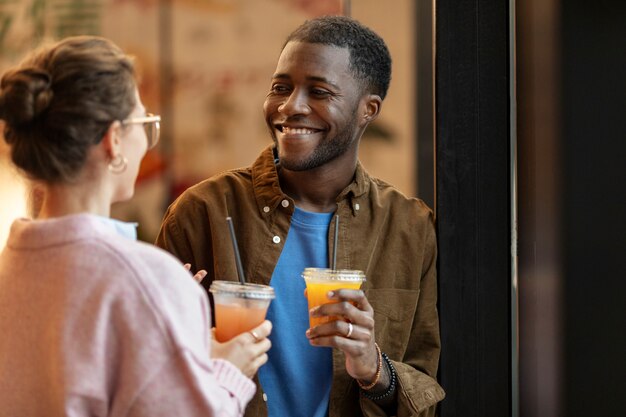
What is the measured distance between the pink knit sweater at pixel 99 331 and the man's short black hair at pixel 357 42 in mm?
1103

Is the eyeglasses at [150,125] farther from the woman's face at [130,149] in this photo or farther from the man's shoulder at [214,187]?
the man's shoulder at [214,187]

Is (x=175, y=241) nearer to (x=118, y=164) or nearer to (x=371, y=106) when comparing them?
(x=371, y=106)

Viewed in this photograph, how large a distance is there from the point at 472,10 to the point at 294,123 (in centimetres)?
64

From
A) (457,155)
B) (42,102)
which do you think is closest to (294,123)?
(457,155)

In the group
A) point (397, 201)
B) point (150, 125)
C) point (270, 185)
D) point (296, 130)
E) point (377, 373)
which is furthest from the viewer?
point (397, 201)

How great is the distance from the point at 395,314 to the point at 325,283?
0.46 m

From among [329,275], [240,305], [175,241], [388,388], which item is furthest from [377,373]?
[175,241]

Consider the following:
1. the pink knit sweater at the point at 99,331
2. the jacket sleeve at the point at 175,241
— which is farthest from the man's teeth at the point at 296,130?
the pink knit sweater at the point at 99,331

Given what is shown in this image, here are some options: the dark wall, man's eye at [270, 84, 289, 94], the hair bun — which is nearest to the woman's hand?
the hair bun

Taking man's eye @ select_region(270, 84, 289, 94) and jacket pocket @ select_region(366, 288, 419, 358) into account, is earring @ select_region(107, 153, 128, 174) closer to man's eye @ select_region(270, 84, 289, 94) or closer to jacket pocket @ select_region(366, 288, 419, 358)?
man's eye @ select_region(270, 84, 289, 94)

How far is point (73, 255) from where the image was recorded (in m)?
1.79

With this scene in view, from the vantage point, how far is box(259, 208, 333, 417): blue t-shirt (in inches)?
103

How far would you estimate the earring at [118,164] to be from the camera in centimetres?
188

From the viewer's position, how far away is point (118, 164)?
1885 millimetres
